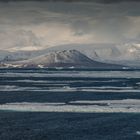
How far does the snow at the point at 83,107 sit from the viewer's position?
3231 centimetres

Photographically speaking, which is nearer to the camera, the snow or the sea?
the sea

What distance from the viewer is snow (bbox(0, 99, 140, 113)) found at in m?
32.3

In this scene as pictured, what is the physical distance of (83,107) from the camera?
112ft
